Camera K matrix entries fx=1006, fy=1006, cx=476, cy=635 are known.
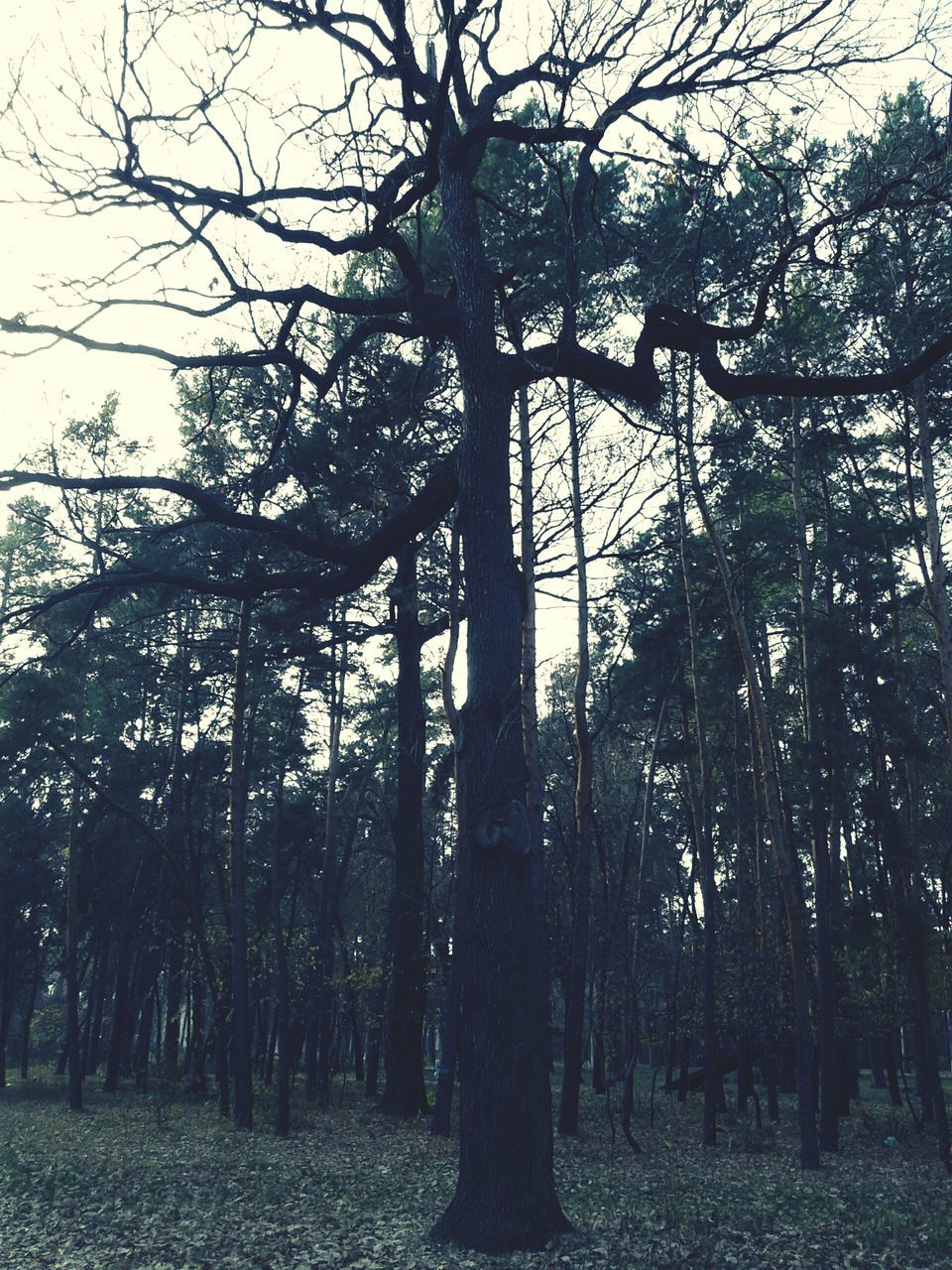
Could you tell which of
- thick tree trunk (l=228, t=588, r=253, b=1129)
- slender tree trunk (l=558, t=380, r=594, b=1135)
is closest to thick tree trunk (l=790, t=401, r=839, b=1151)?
slender tree trunk (l=558, t=380, r=594, b=1135)

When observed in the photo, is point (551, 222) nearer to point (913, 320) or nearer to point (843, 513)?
point (913, 320)

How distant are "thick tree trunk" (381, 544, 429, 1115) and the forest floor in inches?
49.6

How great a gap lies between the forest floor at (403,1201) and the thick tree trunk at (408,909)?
126 centimetres

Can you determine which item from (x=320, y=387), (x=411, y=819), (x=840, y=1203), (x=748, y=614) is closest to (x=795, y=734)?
(x=748, y=614)

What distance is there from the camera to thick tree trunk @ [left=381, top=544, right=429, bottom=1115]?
59.6 feet

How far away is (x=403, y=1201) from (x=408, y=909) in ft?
30.8

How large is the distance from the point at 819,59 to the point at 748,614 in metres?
14.1

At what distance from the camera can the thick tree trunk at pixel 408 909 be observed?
18172 mm

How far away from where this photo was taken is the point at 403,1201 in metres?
8.93

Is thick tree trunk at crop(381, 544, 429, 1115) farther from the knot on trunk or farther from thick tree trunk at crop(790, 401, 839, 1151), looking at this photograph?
the knot on trunk

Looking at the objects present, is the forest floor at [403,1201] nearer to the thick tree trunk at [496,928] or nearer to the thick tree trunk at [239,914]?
the thick tree trunk at [496,928]

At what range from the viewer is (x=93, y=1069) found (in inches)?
1430

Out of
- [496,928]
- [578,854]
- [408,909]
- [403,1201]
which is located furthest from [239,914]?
[496,928]

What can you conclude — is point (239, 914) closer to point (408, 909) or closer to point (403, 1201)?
point (408, 909)
